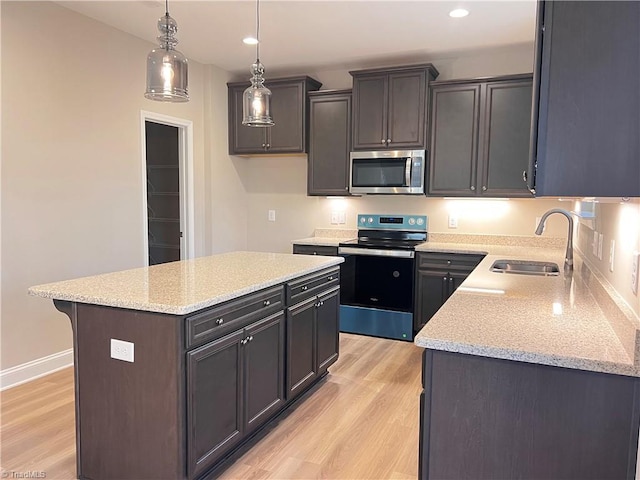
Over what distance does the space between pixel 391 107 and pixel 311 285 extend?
225cm

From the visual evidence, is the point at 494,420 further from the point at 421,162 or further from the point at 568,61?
the point at 421,162

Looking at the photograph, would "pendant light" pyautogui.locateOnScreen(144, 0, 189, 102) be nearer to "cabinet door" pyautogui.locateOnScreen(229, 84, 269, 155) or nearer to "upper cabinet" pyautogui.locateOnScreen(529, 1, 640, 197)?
"upper cabinet" pyautogui.locateOnScreen(529, 1, 640, 197)

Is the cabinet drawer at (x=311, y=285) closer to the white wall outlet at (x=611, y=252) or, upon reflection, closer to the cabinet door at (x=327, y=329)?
the cabinet door at (x=327, y=329)

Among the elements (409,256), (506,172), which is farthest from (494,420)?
(506,172)

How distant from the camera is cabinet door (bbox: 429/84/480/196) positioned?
13.9 ft

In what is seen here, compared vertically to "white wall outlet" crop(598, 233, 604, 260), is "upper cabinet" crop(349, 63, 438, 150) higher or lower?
higher

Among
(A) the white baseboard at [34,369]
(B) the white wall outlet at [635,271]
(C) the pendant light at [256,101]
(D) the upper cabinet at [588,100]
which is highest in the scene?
(C) the pendant light at [256,101]

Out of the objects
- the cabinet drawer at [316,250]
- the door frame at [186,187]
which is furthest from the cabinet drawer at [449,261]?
the door frame at [186,187]

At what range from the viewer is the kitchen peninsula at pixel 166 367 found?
1925 mm

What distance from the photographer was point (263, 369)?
248 cm

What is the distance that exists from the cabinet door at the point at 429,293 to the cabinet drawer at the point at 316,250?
2.82 ft

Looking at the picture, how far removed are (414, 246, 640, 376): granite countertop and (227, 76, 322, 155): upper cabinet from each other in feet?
9.62

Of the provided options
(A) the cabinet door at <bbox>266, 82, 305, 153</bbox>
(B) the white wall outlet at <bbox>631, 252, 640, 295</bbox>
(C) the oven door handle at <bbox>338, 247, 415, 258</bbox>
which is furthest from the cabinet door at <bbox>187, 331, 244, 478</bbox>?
(A) the cabinet door at <bbox>266, 82, 305, 153</bbox>

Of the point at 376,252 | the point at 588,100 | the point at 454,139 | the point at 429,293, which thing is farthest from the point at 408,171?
the point at 588,100
